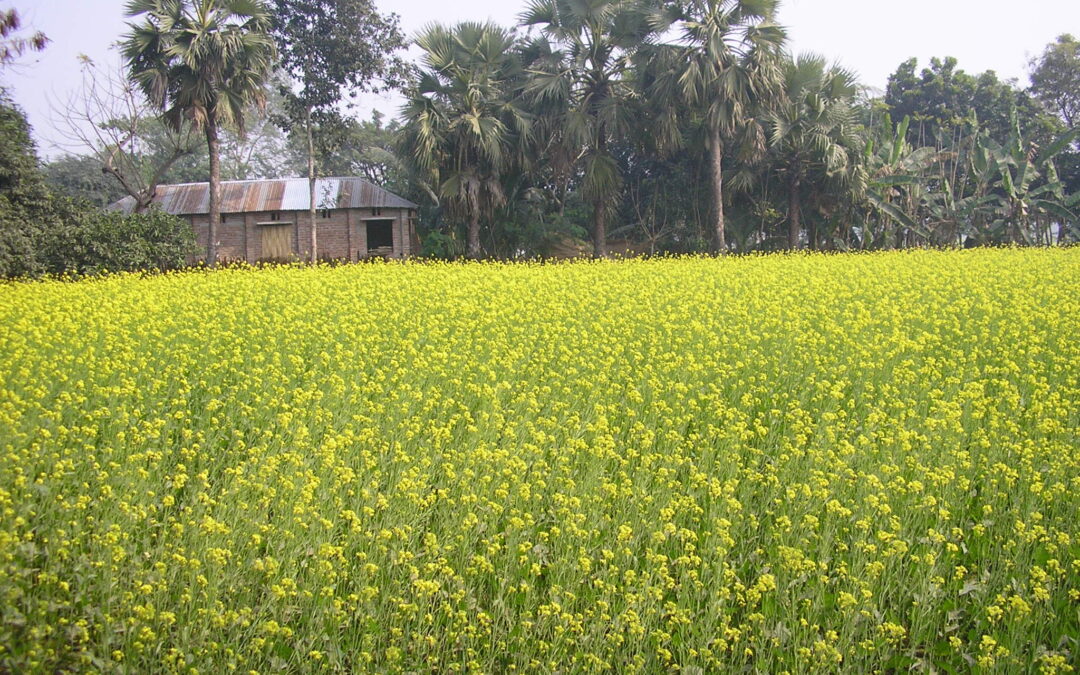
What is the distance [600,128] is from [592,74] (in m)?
1.42

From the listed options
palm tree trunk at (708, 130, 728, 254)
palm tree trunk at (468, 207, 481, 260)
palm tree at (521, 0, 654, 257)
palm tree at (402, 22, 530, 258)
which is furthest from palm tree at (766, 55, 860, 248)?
palm tree trunk at (468, 207, 481, 260)

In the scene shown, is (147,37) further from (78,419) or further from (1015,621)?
Result: (1015,621)

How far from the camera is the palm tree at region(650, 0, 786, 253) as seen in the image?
19578 millimetres

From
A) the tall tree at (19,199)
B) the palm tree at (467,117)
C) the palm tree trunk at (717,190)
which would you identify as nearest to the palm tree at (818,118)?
the palm tree trunk at (717,190)

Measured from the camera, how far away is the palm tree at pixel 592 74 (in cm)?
2058

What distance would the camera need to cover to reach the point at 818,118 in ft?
70.9

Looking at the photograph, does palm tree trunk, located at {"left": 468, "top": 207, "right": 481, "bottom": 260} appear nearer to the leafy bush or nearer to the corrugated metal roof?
the corrugated metal roof

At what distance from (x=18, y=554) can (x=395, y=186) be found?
84.9 ft

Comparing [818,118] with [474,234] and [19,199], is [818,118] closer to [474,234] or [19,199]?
[474,234]

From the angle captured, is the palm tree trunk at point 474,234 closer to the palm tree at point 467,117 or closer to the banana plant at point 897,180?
the palm tree at point 467,117

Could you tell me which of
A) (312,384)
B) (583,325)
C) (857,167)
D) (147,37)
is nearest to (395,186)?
(147,37)

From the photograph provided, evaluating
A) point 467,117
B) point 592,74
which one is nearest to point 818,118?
point 592,74

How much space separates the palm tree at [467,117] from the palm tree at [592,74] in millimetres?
929

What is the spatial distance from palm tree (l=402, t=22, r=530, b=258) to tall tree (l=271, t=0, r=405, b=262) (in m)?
3.59
